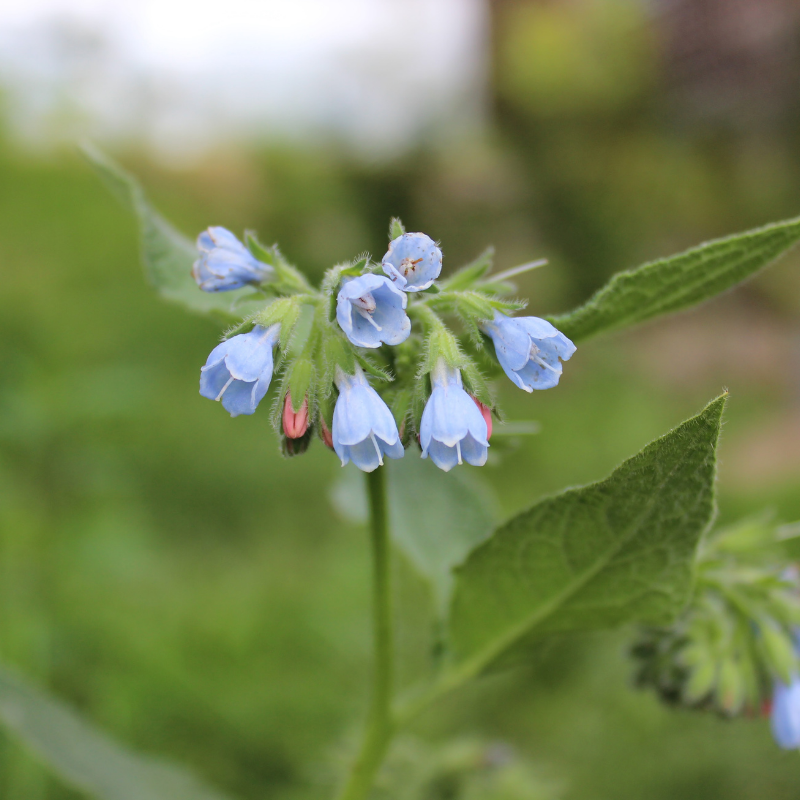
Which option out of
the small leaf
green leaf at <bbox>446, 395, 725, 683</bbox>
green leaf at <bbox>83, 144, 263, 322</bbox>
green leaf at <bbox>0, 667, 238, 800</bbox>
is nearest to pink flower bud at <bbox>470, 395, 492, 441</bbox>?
green leaf at <bbox>446, 395, 725, 683</bbox>

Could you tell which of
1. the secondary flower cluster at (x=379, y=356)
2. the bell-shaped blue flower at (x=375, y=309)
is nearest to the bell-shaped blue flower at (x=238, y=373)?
the secondary flower cluster at (x=379, y=356)

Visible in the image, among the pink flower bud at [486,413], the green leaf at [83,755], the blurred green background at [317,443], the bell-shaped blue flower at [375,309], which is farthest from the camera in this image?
the blurred green background at [317,443]

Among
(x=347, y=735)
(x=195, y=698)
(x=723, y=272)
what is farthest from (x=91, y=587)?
(x=723, y=272)

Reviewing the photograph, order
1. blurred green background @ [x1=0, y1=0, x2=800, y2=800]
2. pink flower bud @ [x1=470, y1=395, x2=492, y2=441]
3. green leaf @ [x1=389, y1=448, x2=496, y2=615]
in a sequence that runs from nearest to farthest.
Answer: pink flower bud @ [x1=470, y1=395, x2=492, y2=441] < green leaf @ [x1=389, y1=448, x2=496, y2=615] < blurred green background @ [x1=0, y1=0, x2=800, y2=800]

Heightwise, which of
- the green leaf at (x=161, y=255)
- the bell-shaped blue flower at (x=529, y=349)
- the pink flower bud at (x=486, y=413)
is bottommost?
the pink flower bud at (x=486, y=413)

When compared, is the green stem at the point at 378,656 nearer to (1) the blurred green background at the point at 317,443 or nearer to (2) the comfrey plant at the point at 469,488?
(2) the comfrey plant at the point at 469,488

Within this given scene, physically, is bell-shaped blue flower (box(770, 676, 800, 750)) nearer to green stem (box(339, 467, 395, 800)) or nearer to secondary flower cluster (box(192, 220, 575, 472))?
green stem (box(339, 467, 395, 800))
